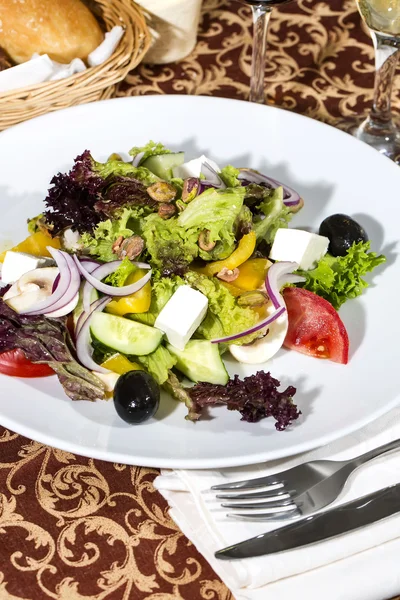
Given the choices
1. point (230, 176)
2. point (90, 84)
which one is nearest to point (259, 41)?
point (90, 84)

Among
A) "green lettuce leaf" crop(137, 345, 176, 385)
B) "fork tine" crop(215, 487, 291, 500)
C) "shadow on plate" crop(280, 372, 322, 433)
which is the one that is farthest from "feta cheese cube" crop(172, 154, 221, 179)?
"fork tine" crop(215, 487, 291, 500)

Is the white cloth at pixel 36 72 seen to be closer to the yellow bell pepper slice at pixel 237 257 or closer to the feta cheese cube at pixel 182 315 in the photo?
the yellow bell pepper slice at pixel 237 257

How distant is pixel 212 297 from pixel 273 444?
50 cm

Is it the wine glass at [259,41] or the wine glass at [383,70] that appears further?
the wine glass at [259,41]

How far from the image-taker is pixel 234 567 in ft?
5.89

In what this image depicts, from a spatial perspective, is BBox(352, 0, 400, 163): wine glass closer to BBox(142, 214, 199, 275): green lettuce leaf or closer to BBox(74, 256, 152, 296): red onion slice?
BBox(142, 214, 199, 275): green lettuce leaf

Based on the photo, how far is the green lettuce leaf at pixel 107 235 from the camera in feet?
7.92

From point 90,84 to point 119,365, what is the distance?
1577 millimetres

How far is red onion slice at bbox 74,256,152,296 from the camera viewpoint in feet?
7.26

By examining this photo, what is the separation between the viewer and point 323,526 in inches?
73.1

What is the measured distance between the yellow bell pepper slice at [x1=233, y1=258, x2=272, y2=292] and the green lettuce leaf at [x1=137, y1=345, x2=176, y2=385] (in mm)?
323

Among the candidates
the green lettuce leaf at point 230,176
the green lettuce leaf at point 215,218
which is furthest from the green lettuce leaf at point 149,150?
the green lettuce leaf at point 215,218

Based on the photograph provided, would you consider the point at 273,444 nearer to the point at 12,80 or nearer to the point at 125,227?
the point at 125,227

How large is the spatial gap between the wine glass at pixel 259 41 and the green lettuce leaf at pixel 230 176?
90cm
